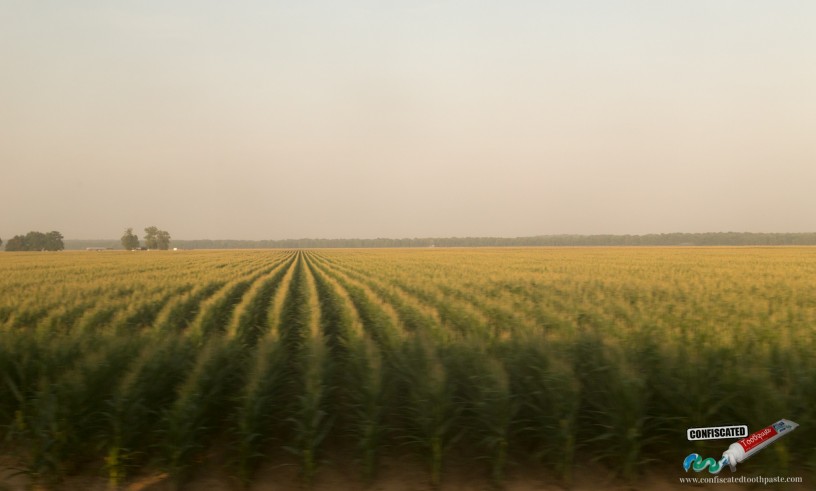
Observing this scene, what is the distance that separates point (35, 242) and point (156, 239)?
128ft

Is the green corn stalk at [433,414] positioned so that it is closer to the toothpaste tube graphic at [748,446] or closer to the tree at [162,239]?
the toothpaste tube graphic at [748,446]

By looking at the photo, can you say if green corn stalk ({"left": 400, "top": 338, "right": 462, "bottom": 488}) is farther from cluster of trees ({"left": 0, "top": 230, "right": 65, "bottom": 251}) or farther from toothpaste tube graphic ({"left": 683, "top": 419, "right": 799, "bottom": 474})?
cluster of trees ({"left": 0, "top": 230, "right": 65, "bottom": 251})

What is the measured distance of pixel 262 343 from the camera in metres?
6.87

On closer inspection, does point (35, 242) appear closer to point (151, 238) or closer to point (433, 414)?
point (151, 238)

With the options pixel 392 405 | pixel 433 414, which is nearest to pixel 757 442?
pixel 433 414

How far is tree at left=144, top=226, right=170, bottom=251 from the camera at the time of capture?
590 feet

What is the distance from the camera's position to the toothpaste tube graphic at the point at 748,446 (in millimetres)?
5090

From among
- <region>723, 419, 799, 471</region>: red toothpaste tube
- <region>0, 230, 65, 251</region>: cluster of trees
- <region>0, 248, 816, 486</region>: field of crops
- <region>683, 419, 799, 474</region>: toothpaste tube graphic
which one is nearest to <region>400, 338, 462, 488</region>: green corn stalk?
<region>0, 248, 816, 486</region>: field of crops

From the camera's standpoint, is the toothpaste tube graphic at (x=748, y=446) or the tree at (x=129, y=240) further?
the tree at (x=129, y=240)

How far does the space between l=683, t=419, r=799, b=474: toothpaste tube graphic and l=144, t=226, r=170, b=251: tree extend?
193763mm

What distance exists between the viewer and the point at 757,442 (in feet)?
16.9

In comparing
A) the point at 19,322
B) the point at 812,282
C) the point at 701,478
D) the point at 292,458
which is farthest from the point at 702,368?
the point at 812,282

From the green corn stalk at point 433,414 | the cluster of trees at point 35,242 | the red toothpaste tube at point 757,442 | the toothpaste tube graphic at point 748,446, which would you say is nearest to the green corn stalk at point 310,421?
the green corn stalk at point 433,414

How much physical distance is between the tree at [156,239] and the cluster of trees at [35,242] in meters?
33.1
